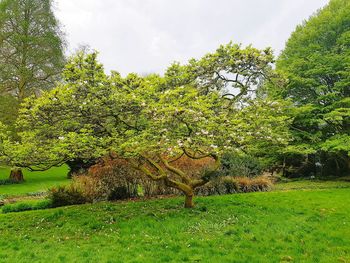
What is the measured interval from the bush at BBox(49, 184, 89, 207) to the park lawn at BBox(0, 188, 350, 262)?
5.97ft

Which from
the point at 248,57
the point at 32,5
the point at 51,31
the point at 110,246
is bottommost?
the point at 110,246

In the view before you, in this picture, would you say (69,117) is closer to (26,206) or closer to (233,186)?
(26,206)

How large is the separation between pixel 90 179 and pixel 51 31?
20.2 metres

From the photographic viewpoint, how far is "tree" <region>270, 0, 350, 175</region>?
18.8m

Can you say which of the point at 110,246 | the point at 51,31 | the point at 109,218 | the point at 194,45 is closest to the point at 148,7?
the point at 194,45

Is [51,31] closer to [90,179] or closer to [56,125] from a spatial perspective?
[90,179]

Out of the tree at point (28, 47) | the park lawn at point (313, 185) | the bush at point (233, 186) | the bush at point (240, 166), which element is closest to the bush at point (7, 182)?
the tree at point (28, 47)

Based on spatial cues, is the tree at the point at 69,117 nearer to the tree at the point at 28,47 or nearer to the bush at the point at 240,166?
the bush at the point at 240,166

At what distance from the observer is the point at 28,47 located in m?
27.1

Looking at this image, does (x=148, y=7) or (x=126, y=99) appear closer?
(x=126, y=99)

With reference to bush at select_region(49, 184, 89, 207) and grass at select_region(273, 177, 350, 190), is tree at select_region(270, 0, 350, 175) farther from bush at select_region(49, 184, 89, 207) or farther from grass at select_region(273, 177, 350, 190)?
bush at select_region(49, 184, 89, 207)

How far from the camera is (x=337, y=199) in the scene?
40.5 ft

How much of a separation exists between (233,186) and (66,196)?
8.37m

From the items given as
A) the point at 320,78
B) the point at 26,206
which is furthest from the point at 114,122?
the point at 320,78
